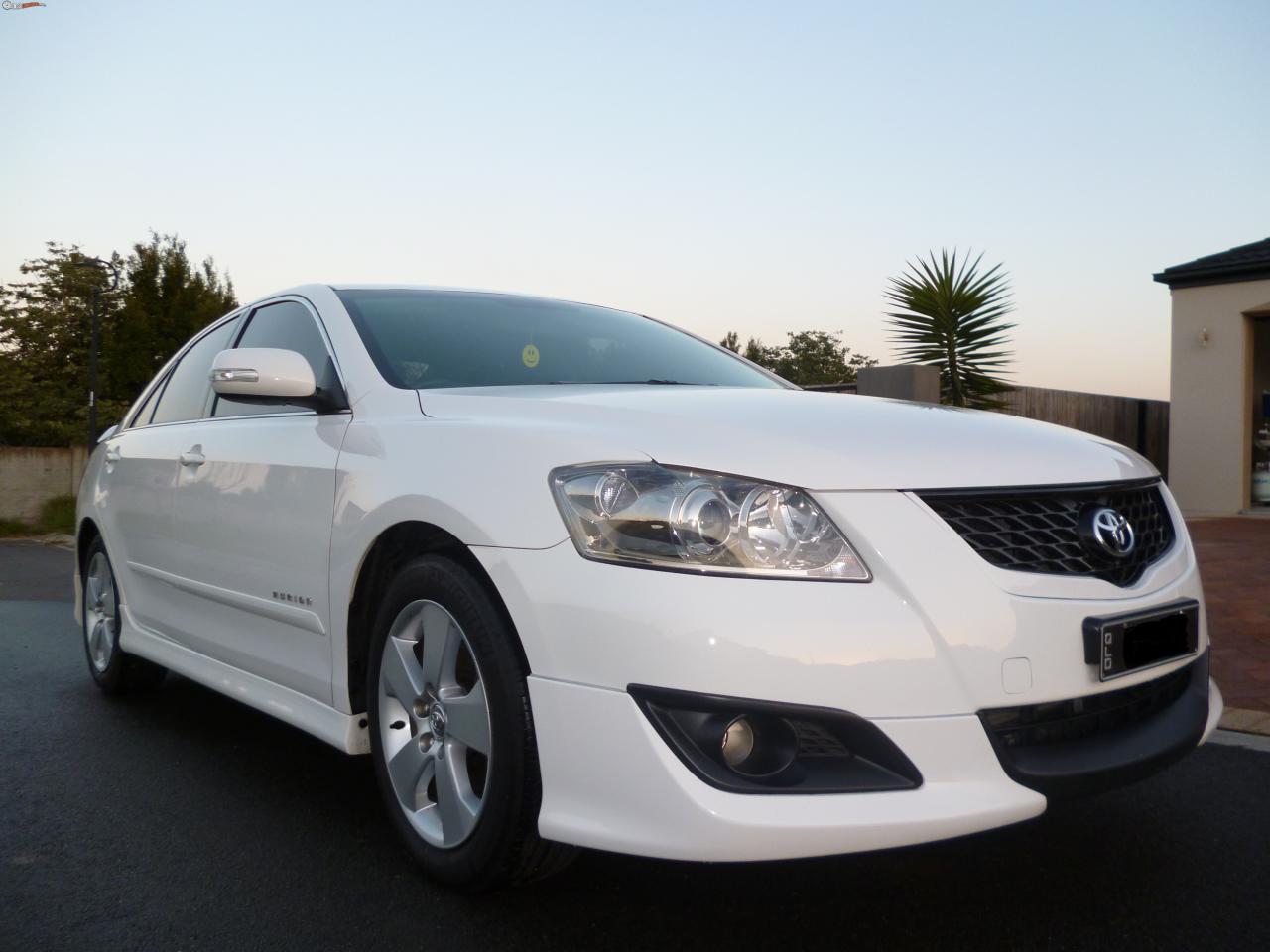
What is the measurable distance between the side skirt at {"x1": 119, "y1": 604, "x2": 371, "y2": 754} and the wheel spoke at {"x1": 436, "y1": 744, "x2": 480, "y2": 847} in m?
0.39

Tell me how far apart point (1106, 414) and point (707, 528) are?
52.4 feet

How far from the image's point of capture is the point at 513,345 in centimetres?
361

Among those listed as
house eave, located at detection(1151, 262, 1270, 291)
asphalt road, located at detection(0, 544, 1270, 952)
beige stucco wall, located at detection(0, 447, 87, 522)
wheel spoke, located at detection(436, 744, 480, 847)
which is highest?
house eave, located at detection(1151, 262, 1270, 291)

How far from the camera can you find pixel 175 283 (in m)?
48.8

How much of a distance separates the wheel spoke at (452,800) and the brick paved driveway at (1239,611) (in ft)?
11.0

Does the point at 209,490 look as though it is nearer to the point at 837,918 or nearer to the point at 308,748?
the point at 308,748

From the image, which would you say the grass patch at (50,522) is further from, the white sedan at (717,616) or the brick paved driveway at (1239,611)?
the white sedan at (717,616)

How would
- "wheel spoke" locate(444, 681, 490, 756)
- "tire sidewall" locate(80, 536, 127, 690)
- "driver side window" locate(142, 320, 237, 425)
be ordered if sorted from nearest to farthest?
1. "wheel spoke" locate(444, 681, 490, 756)
2. "driver side window" locate(142, 320, 237, 425)
3. "tire sidewall" locate(80, 536, 127, 690)

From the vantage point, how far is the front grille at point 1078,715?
7.32 feet

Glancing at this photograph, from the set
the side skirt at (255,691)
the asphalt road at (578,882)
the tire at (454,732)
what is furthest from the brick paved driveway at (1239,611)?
the side skirt at (255,691)

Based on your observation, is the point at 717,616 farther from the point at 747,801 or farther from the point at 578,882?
the point at 578,882

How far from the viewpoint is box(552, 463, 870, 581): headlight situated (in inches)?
86.9

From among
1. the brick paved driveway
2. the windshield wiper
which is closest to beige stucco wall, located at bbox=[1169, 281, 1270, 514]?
the brick paved driveway

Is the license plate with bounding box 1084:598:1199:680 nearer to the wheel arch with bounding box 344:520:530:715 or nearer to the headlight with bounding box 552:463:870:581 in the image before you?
the headlight with bounding box 552:463:870:581
